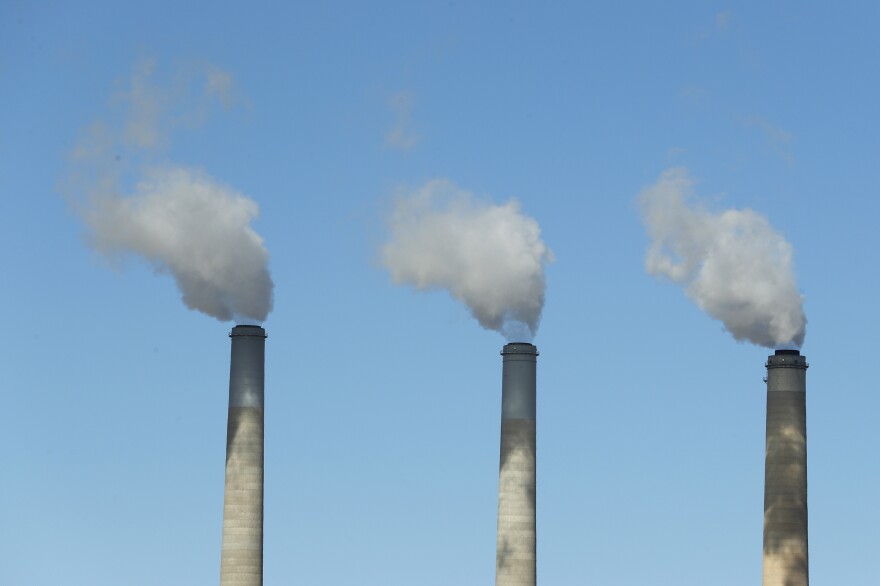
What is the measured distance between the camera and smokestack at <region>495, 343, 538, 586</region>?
6912cm

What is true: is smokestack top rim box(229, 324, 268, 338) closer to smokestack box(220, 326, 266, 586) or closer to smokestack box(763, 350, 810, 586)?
smokestack box(220, 326, 266, 586)

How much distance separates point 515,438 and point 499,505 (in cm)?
216

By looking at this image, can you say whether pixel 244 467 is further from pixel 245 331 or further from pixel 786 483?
pixel 786 483

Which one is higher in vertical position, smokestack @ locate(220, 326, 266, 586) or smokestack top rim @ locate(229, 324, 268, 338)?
smokestack top rim @ locate(229, 324, 268, 338)

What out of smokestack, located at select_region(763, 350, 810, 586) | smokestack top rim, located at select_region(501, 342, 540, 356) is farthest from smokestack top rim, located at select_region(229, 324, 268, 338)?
smokestack, located at select_region(763, 350, 810, 586)

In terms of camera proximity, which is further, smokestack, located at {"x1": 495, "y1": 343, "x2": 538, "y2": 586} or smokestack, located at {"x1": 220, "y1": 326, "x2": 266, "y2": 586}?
smokestack, located at {"x1": 220, "y1": 326, "x2": 266, "y2": 586}

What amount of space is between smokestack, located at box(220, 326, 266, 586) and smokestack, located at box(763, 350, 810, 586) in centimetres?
1626

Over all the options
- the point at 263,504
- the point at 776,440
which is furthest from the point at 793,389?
the point at 263,504

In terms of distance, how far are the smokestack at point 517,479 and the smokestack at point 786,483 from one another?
744cm

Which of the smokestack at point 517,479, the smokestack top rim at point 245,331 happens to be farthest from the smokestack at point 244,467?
the smokestack at point 517,479

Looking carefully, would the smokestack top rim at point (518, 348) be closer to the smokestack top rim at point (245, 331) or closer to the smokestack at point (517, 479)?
the smokestack at point (517, 479)

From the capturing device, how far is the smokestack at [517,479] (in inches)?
2721

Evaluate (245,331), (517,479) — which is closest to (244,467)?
(245,331)

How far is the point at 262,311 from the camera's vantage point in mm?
75562
